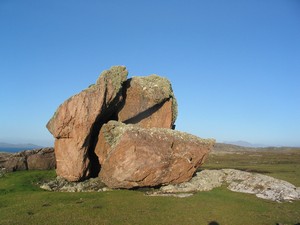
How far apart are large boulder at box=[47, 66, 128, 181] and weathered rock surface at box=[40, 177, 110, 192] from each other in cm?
64

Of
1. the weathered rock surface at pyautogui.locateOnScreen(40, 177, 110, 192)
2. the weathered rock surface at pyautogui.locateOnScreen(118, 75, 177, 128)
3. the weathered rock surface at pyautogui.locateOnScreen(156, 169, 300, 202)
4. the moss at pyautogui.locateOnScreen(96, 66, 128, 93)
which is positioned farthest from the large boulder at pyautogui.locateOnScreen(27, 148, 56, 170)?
the weathered rock surface at pyautogui.locateOnScreen(156, 169, 300, 202)

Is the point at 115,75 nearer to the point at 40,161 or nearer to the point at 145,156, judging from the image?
the point at 145,156

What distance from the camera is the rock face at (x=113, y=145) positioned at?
3350cm

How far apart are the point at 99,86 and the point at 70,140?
7.08 metres

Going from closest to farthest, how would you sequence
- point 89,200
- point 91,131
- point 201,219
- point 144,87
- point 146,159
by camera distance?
point 201,219 → point 89,200 → point 146,159 → point 91,131 → point 144,87

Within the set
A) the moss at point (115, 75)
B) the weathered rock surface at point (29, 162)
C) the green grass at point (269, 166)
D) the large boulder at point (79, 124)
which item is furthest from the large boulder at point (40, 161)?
the green grass at point (269, 166)

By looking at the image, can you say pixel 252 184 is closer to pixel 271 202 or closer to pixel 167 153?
pixel 271 202

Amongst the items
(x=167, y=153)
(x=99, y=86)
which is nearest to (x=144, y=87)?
(x=99, y=86)

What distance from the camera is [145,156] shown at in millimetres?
33531

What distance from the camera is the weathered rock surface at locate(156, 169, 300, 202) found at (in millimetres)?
33438

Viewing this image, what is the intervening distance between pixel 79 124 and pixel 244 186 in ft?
68.0

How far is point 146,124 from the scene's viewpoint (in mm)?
43531

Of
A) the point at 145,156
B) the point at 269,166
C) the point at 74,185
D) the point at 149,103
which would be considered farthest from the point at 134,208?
the point at 269,166

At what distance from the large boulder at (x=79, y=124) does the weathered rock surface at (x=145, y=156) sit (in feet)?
7.20
